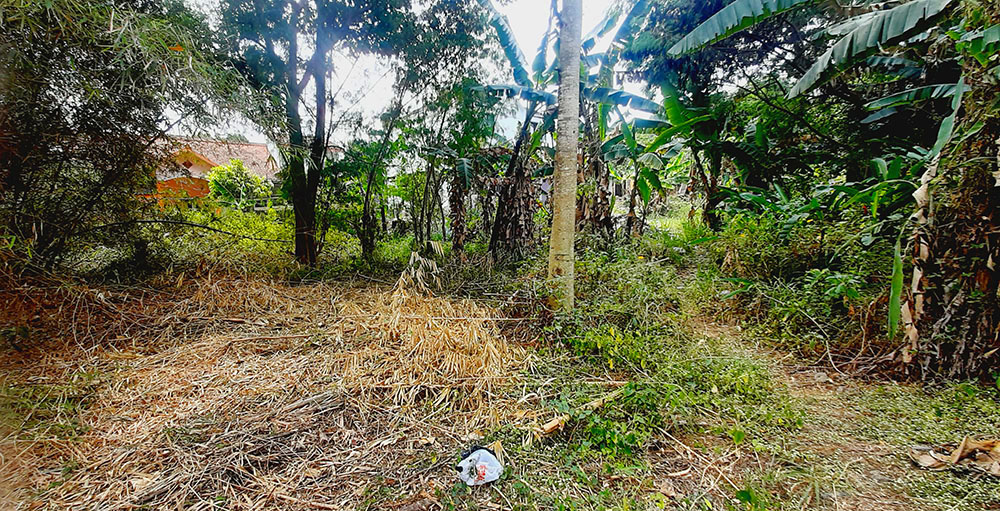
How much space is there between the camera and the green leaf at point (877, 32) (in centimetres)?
218

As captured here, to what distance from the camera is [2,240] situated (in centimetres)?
210

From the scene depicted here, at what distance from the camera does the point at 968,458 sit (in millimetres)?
1280

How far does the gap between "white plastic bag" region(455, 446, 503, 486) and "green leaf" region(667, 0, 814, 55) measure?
3435mm

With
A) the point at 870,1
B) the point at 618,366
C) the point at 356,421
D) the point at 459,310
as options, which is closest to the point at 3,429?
the point at 356,421

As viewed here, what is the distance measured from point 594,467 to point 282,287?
3.42 meters

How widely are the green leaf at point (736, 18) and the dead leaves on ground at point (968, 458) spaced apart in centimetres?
279

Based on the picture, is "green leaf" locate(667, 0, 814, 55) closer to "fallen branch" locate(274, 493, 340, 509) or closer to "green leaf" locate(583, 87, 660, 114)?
"green leaf" locate(583, 87, 660, 114)

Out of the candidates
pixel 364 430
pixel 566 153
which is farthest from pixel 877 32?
pixel 364 430

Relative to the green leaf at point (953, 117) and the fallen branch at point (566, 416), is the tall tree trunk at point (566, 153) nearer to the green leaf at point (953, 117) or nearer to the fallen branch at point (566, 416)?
the fallen branch at point (566, 416)

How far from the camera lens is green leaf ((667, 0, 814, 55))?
102 inches

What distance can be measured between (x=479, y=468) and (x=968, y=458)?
179 centimetres

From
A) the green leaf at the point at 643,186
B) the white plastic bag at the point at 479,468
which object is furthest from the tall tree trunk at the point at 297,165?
the green leaf at the point at 643,186

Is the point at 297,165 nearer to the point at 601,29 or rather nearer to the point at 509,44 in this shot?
the point at 509,44

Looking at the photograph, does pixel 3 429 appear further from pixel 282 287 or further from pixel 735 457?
pixel 735 457
